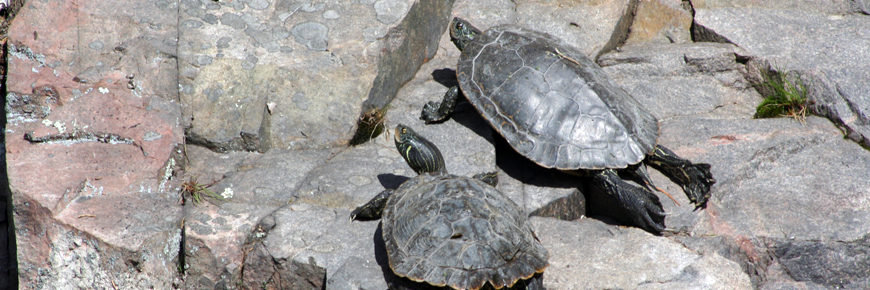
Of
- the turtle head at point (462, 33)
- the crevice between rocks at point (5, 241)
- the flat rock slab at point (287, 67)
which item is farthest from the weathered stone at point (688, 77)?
the crevice between rocks at point (5, 241)

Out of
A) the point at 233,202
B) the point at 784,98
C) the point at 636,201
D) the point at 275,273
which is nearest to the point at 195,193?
the point at 233,202

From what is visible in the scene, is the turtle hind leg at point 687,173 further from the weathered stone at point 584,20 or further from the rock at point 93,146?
the rock at point 93,146

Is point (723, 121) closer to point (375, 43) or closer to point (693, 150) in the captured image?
point (693, 150)

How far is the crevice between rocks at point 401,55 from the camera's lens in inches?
200

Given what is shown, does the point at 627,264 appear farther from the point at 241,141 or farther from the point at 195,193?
the point at 241,141

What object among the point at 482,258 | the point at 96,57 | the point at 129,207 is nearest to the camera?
the point at 482,258

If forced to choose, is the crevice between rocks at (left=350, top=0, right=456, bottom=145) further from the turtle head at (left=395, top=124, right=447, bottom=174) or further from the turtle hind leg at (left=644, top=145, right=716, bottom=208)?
the turtle hind leg at (left=644, top=145, right=716, bottom=208)

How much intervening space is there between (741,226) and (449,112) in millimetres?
→ 2466

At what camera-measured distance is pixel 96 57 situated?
484 centimetres

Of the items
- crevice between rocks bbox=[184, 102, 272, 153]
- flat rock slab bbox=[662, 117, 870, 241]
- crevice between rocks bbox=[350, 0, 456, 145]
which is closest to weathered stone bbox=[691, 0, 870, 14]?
flat rock slab bbox=[662, 117, 870, 241]

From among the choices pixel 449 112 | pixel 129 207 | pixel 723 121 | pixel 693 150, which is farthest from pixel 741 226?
pixel 129 207

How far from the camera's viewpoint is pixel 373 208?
411 cm

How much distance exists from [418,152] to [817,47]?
4421mm

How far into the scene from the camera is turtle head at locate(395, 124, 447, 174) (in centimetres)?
430
